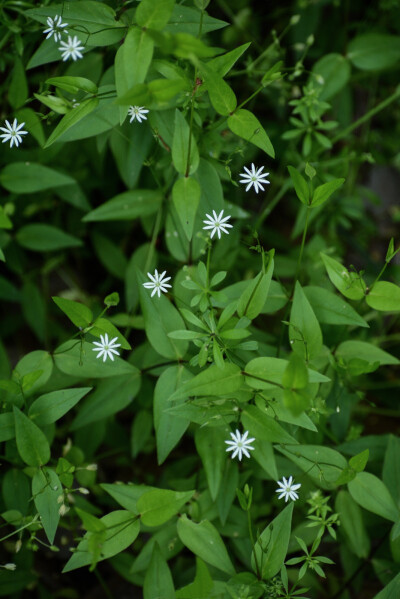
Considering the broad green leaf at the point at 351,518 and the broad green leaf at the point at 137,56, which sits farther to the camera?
the broad green leaf at the point at 351,518

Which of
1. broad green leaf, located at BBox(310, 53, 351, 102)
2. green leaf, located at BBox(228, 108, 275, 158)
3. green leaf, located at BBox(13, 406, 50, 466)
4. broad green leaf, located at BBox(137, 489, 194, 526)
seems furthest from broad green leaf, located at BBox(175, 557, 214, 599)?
broad green leaf, located at BBox(310, 53, 351, 102)

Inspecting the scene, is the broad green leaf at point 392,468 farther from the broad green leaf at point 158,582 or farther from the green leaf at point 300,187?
the green leaf at point 300,187

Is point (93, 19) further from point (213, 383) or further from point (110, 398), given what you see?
point (110, 398)

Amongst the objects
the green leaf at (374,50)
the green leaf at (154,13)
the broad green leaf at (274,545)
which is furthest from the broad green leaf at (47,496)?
the green leaf at (374,50)

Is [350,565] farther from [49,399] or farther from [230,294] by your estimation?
[49,399]

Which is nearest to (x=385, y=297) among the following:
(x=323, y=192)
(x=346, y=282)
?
(x=346, y=282)

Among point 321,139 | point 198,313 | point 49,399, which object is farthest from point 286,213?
point 49,399
